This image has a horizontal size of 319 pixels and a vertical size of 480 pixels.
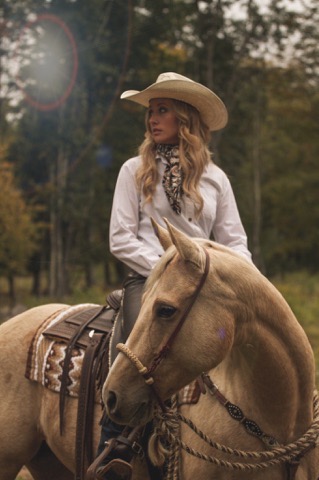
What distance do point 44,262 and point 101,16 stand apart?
11.3 meters

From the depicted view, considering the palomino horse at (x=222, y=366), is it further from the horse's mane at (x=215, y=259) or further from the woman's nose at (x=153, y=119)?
the woman's nose at (x=153, y=119)

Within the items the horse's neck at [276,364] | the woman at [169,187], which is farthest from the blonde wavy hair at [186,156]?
the horse's neck at [276,364]

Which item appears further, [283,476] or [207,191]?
[207,191]

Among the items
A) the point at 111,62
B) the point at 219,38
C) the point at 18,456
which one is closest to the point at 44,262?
the point at 111,62

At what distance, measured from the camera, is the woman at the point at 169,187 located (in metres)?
3.55

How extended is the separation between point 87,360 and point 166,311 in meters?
1.29

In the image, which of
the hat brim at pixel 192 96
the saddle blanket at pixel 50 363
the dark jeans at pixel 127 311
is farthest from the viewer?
the saddle blanket at pixel 50 363

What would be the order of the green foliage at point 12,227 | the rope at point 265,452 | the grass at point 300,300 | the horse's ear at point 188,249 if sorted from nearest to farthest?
the horse's ear at point 188,249 < the rope at point 265,452 < the grass at point 300,300 < the green foliage at point 12,227

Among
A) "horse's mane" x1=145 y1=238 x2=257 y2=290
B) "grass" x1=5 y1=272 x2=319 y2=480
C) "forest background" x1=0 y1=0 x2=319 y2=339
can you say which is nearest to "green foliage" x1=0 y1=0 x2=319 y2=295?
"forest background" x1=0 y1=0 x2=319 y2=339

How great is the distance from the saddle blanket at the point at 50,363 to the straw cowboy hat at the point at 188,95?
60.7 inches

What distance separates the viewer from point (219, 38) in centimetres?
2464

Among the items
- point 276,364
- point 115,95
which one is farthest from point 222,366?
point 115,95

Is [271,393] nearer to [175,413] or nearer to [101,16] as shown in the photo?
[175,413]

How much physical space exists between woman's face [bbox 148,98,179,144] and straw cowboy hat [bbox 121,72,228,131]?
1.9 inches
